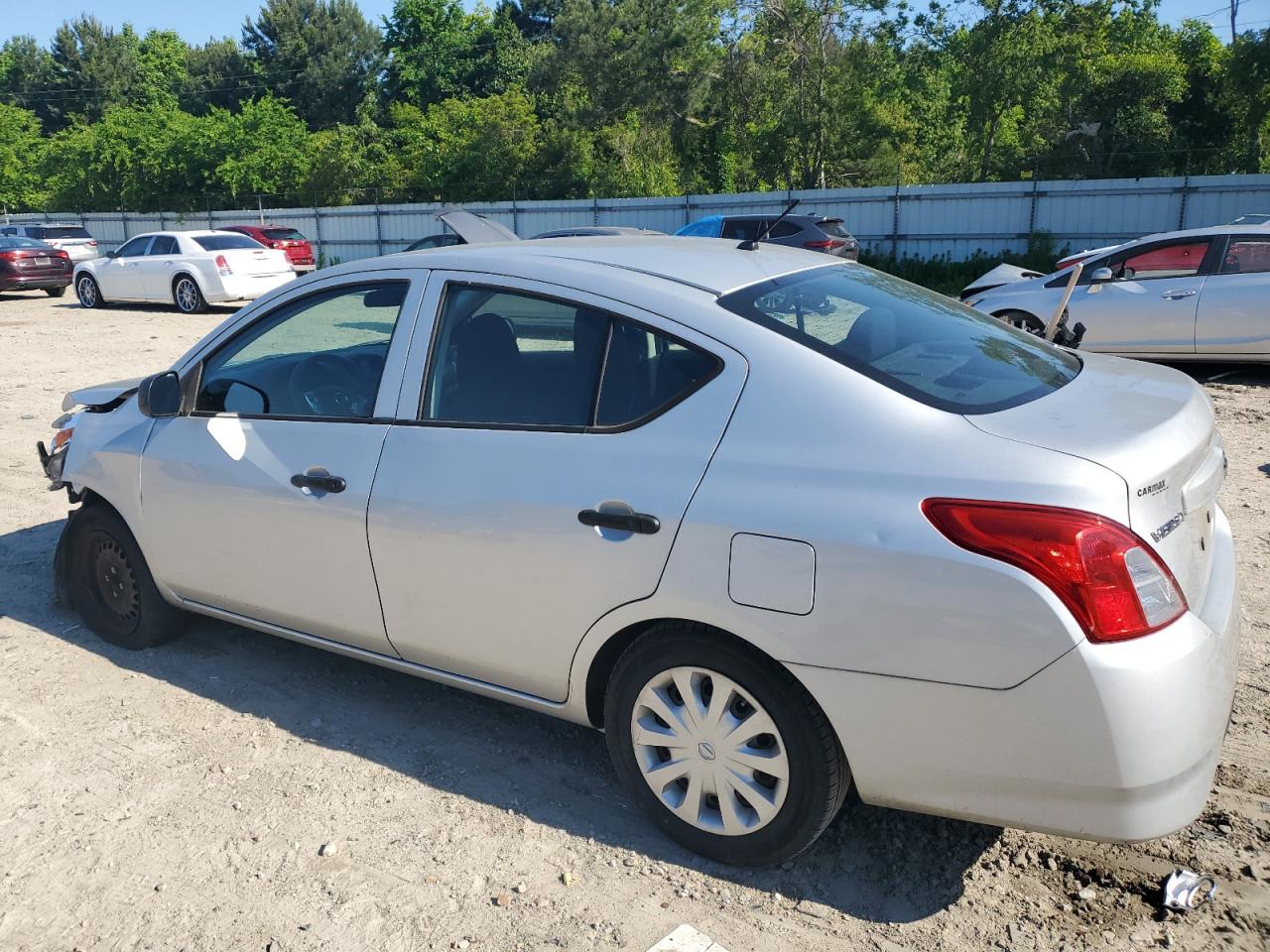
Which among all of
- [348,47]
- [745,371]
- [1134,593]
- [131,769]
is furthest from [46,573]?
[348,47]

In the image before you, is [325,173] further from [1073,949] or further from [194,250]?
[1073,949]

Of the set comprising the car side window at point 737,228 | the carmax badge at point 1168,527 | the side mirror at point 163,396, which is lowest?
the carmax badge at point 1168,527

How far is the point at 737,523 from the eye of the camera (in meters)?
2.75

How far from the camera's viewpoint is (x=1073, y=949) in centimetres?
269

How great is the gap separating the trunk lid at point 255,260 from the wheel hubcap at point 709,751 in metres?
19.0

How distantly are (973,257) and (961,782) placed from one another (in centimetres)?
2378

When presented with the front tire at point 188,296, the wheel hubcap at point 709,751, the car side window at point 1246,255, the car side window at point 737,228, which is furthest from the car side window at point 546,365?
the front tire at point 188,296

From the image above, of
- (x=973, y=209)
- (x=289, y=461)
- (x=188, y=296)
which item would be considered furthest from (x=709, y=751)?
(x=973, y=209)

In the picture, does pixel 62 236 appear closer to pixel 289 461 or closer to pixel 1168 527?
pixel 289 461

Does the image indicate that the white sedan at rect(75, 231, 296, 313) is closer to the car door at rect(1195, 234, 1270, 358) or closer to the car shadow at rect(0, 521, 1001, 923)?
the car door at rect(1195, 234, 1270, 358)

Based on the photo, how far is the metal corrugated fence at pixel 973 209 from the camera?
22.8 meters

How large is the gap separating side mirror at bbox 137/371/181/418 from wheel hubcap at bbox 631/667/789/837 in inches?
87.8

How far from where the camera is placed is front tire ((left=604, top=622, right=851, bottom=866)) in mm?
2783

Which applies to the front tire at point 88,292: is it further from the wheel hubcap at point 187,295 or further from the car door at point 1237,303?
the car door at point 1237,303
